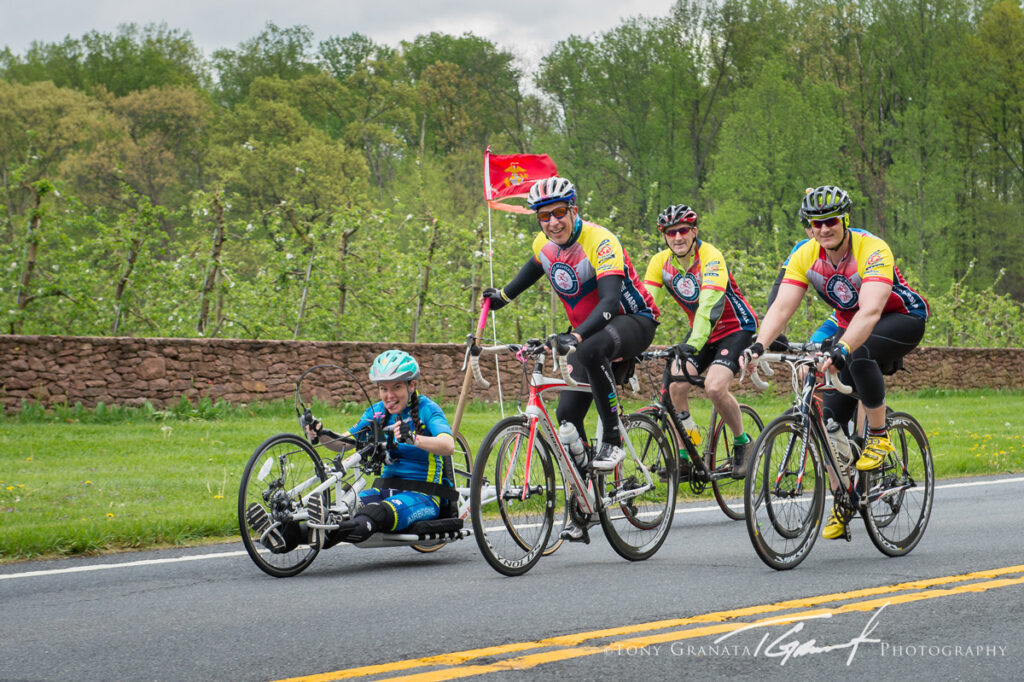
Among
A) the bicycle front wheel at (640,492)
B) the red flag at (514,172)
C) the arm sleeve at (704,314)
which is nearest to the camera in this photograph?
the bicycle front wheel at (640,492)

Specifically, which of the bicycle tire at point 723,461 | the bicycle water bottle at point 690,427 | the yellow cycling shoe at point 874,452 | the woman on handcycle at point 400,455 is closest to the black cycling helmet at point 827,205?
the yellow cycling shoe at point 874,452

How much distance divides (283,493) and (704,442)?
385cm

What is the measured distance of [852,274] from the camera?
7484mm

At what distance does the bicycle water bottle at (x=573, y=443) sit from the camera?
7.42 meters

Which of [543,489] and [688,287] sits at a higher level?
[688,287]

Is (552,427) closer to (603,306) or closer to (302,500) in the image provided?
(603,306)

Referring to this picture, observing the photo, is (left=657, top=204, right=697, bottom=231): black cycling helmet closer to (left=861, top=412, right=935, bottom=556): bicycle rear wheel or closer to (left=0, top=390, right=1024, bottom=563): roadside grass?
(left=0, top=390, right=1024, bottom=563): roadside grass

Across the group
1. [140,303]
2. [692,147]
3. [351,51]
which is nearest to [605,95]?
[692,147]

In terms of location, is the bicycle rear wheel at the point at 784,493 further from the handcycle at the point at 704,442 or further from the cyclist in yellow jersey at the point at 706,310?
the cyclist in yellow jersey at the point at 706,310

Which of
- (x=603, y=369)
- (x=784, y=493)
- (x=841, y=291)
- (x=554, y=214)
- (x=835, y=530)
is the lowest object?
(x=835, y=530)

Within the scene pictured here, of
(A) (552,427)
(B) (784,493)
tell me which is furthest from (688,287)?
(B) (784,493)

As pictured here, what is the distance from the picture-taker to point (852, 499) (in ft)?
24.7

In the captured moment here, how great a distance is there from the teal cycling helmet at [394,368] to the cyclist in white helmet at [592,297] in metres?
0.89

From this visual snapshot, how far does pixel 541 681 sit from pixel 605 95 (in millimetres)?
55549
